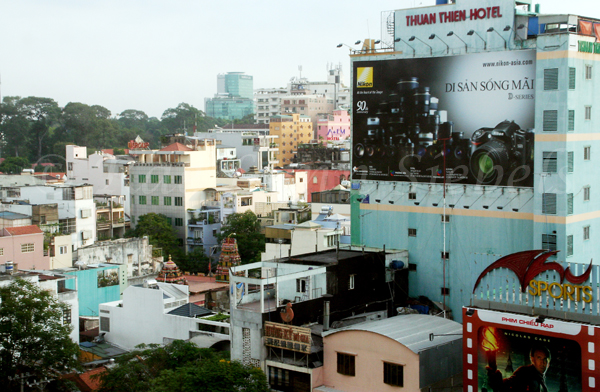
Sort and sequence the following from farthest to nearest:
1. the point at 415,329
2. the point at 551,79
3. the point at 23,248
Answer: the point at 23,248 → the point at 551,79 → the point at 415,329

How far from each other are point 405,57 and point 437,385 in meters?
16.8

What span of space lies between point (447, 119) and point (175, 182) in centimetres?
4169

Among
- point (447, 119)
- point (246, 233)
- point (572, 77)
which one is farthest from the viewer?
point (246, 233)

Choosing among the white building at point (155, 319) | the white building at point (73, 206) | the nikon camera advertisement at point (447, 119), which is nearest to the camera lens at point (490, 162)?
the nikon camera advertisement at point (447, 119)

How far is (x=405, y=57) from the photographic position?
38562 millimetres

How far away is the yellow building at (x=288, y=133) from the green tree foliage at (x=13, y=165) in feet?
130

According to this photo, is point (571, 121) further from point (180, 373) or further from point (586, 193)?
point (180, 373)

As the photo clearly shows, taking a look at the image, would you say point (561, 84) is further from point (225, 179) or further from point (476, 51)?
point (225, 179)

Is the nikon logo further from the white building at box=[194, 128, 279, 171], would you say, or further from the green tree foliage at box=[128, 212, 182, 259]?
the white building at box=[194, 128, 279, 171]

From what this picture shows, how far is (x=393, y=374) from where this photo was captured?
27766mm

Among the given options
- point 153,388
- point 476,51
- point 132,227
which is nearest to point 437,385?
point 153,388

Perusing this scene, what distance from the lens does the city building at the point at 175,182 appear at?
74.0 m

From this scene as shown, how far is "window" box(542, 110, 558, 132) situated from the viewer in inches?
1323

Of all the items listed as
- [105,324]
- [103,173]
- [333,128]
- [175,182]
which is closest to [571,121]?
[105,324]
